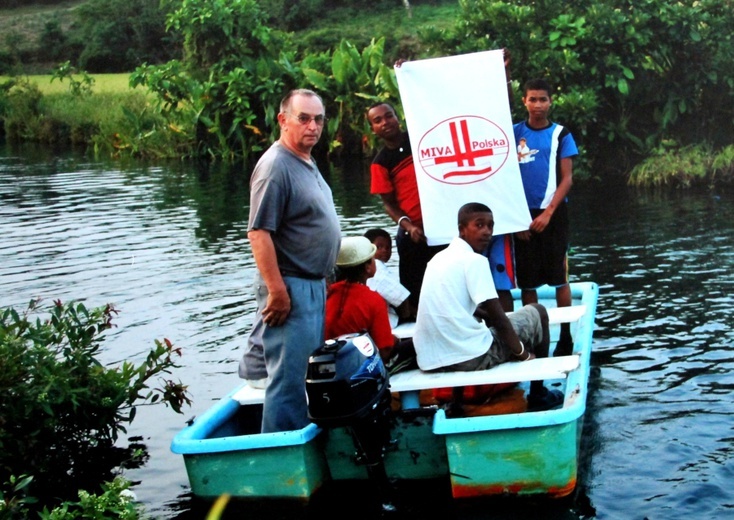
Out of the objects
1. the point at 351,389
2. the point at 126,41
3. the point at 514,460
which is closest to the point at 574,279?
the point at 514,460

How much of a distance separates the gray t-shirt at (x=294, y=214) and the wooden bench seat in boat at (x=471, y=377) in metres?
0.78

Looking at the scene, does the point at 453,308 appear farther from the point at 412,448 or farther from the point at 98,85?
the point at 98,85

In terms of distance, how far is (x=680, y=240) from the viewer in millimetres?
13617

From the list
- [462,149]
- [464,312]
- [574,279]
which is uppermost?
[462,149]

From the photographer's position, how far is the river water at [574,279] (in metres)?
6.25

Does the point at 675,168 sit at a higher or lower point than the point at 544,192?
lower

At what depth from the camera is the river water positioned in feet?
20.5

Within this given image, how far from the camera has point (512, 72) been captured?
61.2 ft

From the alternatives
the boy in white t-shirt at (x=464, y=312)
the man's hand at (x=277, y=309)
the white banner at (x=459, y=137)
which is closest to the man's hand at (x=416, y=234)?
the white banner at (x=459, y=137)

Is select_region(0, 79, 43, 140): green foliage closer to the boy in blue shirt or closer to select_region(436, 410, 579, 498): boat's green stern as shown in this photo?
the boy in blue shirt

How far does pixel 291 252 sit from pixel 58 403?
1.63 m

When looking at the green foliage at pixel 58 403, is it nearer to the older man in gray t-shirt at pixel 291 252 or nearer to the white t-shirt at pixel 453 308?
the older man in gray t-shirt at pixel 291 252

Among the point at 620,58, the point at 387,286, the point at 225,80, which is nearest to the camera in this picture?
the point at 387,286

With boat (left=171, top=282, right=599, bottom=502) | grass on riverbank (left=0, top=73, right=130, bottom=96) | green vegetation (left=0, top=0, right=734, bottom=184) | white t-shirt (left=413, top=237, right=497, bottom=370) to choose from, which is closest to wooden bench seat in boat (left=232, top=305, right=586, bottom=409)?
boat (left=171, top=282, right=599, bottom=502)
